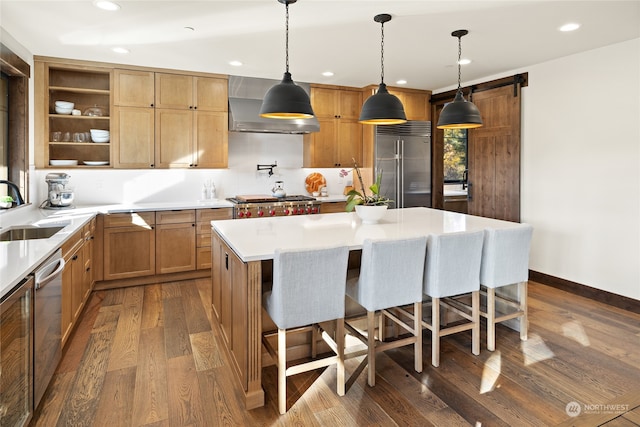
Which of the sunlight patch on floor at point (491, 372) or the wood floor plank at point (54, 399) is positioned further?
the sunlight patch on floor at point (491, 372)

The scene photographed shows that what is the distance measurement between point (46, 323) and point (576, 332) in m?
3.83

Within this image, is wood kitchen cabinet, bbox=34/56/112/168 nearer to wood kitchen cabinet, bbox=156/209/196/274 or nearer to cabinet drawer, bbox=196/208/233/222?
wood kitchen cabinet, bbox=156/209/196/274

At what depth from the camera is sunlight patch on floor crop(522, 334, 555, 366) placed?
276 centimetres

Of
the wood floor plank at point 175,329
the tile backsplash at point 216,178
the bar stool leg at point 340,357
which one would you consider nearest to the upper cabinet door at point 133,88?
the tile backsplash at point 216,178

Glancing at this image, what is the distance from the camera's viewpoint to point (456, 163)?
23.0ft

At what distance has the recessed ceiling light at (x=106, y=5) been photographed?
2877 mm

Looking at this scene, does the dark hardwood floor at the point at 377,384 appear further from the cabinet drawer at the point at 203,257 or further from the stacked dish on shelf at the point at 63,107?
the stacked dish on shelf at the point at 63,107

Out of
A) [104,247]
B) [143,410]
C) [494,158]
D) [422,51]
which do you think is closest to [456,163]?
[494,158]

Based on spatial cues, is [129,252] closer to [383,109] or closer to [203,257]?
[203,257]

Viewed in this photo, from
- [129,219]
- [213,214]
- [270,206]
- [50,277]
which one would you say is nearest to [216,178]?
[213,214]

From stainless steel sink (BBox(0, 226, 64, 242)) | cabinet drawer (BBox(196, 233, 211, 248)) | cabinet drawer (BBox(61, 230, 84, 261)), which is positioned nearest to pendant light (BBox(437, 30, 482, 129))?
cabinet drawer (BBox(196, 233, 211, 248))

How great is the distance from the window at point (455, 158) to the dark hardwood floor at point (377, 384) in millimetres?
3891

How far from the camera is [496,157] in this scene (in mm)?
5152

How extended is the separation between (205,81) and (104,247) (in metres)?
2.37
